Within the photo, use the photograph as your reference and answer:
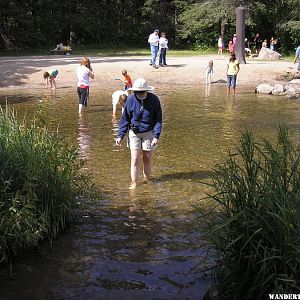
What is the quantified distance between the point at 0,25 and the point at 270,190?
44.5 meters

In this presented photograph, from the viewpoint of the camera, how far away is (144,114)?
8461 mm

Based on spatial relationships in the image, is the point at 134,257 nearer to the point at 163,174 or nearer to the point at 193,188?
the point at 193,188

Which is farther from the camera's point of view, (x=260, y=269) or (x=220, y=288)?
(x=220, y=288)

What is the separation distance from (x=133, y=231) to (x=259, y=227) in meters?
2.70

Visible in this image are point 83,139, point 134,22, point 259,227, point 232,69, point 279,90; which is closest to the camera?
point 259,227

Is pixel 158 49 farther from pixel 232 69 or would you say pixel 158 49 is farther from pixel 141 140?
pixel 141 140

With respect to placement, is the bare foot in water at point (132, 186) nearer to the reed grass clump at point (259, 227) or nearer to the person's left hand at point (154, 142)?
the person's left hand at point (154, 142)

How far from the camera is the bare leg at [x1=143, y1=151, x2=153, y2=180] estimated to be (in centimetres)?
891

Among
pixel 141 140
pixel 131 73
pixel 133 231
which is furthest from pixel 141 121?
pixel 131 73

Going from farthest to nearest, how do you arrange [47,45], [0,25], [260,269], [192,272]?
1. [47,45]
2. [0,25]
3. [192,272]
4. [260,269]

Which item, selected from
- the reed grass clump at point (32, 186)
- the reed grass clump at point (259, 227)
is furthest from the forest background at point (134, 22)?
the reed grass clump at point (259, 227)

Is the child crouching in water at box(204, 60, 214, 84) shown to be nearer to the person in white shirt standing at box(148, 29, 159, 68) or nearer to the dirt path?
the dirt path

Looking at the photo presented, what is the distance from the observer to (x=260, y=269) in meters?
4.27

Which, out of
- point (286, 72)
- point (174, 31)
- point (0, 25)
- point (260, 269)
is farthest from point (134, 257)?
point (174, 31)
